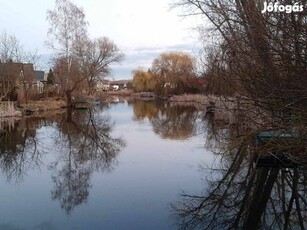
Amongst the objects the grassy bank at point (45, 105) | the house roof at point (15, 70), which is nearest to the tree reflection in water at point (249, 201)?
the house roof at point (15, 70)

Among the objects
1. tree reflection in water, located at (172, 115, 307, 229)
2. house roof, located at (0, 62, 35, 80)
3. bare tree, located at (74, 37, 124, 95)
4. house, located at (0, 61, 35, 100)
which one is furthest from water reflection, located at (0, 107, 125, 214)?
bare tree, located at (74, 37, 124, 95)

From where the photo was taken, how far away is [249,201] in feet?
23.9

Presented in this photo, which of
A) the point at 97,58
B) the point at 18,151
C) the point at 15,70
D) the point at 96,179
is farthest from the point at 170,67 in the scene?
the point at 96,179

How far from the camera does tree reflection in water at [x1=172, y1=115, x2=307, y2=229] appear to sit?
249 inches

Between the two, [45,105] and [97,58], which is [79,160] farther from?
[97,58]

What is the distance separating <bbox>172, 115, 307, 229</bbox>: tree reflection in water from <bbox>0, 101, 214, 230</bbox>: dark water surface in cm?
32

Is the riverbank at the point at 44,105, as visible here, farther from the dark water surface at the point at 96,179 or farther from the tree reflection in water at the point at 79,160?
the dark water surface at the point at 96,179

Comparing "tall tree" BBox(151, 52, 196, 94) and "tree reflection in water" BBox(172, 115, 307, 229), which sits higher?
"tall tree" BBox(151, 52, 196, 94)

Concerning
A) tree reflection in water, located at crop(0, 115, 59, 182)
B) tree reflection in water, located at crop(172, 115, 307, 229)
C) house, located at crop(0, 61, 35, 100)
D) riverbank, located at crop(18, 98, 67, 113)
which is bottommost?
tree reflection in water, located at crop(0, 115, 59, 182)

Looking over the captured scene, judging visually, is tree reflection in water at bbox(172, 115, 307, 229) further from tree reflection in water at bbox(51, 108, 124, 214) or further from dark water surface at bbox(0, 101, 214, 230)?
tree reflection in water at bbox(51, 108, 124, 214)

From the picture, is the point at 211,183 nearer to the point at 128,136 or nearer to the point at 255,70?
the point at 255,70

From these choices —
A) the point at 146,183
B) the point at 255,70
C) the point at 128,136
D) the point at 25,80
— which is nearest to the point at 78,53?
the point at 25,80

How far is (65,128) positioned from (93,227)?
1511cm

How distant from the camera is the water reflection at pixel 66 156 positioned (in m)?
8.55
